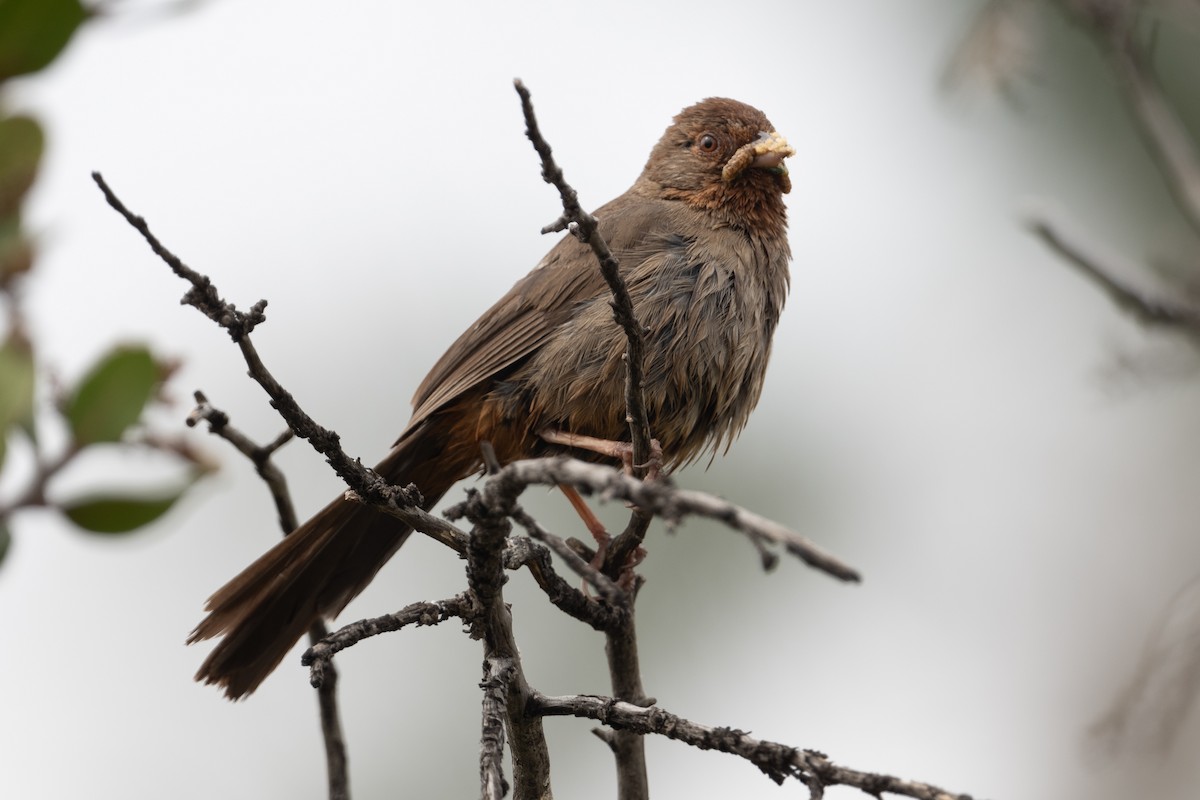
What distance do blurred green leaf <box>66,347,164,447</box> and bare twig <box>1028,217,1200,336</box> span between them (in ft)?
6.55

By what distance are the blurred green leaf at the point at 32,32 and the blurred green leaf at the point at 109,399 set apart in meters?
0.39

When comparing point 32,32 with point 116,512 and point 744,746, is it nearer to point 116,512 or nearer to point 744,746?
point 116,512

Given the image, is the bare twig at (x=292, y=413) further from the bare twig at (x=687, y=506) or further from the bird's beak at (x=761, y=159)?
the bird's beak at (x=761, y=159)

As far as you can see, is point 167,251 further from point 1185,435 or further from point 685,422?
point 1185,435

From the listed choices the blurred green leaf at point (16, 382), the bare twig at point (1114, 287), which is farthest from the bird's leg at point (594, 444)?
the blurred green leaf at point (16, 382)

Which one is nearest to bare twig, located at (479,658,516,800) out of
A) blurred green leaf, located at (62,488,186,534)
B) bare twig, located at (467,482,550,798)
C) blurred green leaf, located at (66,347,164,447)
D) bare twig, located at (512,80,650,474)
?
bare twig, located at (467,482,550,798)

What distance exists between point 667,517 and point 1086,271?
142cm

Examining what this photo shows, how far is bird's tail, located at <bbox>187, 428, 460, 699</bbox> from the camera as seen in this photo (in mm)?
4383

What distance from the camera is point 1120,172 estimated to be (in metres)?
10.8

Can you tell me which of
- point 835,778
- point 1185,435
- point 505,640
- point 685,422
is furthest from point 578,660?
point 835,778

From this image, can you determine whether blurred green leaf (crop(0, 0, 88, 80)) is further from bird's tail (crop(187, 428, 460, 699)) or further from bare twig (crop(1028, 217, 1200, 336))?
bird's tail (crop(187, 428, 460, 699))

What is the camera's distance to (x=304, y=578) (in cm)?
464

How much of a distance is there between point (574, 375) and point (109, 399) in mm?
2880

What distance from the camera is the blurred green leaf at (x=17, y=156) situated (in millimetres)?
1667
